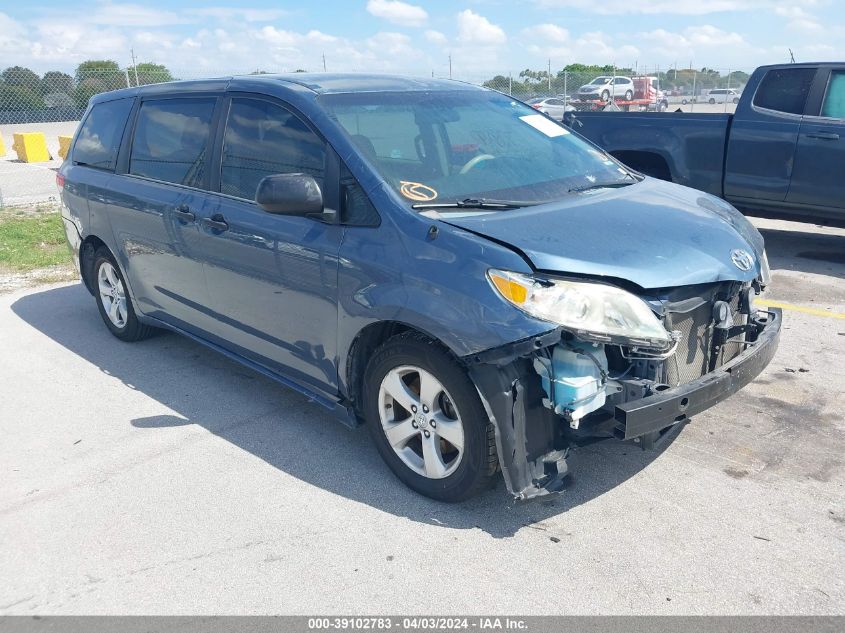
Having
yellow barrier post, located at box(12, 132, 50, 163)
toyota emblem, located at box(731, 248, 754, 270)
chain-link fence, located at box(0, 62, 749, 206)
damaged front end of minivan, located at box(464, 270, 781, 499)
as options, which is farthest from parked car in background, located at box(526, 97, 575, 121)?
damaged front end of minivan, located at box(464, 270, 781, 499)

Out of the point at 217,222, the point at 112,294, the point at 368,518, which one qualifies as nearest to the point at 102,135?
the point at 112,294

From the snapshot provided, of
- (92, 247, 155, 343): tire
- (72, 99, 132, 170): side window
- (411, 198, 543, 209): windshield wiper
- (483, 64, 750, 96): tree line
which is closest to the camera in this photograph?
(411, 198, 543, 209): windshield wiper

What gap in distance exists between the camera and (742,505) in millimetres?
3305

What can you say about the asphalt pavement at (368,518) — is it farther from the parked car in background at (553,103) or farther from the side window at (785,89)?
the parked car in background at (553,103)

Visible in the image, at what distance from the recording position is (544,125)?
14.7 ft

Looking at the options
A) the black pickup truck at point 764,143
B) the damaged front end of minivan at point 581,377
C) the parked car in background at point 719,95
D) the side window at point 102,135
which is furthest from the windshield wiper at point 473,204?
the parked car in background at point 719,95

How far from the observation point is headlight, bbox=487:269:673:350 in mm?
2891

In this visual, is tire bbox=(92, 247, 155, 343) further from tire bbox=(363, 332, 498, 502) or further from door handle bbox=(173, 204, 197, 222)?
tire bbox=(363, 332, 498, 502)

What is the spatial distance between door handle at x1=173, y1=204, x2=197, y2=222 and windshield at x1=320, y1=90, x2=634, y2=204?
46.2 inches

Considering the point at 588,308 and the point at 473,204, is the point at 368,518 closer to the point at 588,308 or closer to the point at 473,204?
the point at 588,308

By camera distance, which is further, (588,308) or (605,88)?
(605,88)

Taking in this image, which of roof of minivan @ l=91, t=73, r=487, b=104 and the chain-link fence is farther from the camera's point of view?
the chain-link fence

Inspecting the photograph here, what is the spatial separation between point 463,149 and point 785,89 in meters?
5.16

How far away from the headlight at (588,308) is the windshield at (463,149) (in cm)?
74
